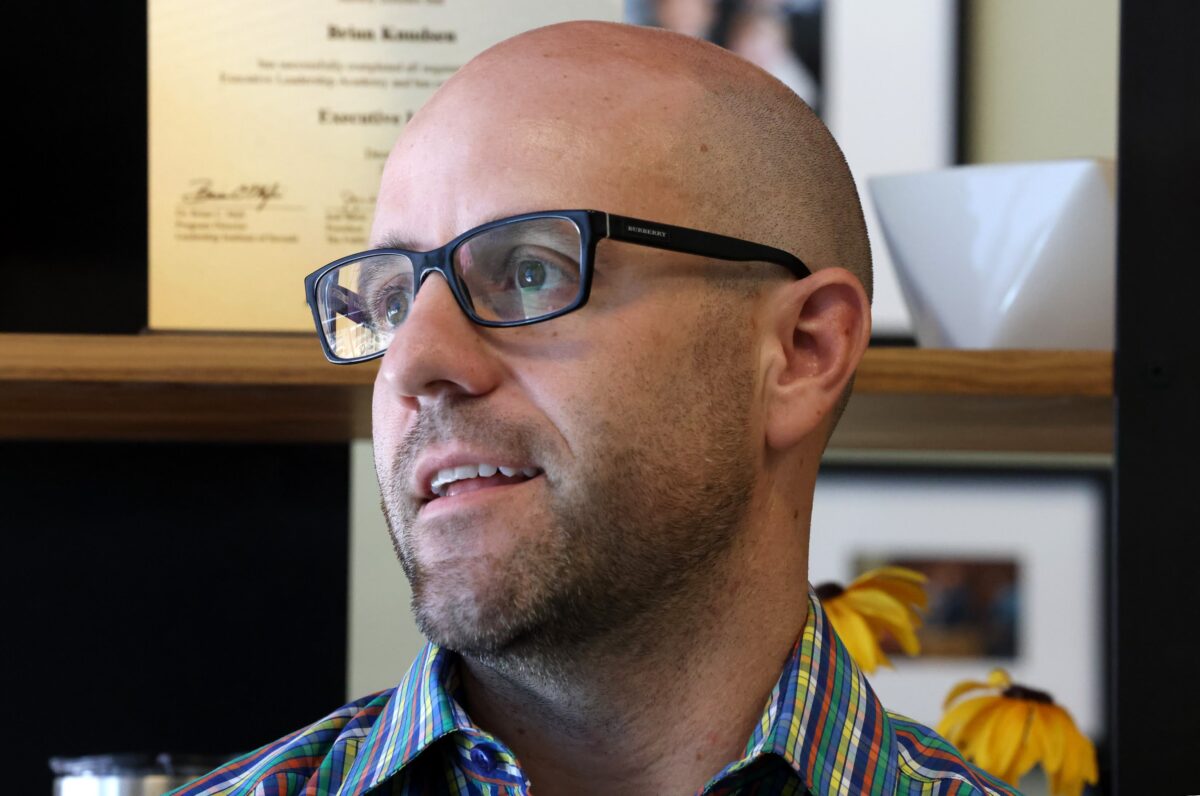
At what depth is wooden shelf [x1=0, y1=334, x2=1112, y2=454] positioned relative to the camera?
3.61 feet

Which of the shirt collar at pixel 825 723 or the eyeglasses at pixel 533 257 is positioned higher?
the eyeglasses at pixel 533 257

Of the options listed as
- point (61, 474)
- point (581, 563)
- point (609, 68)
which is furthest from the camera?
point (61, 474)

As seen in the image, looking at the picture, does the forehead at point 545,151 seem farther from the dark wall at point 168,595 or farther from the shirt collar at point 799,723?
the dark wall at point 168,595

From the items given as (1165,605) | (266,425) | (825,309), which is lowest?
(1165,605)

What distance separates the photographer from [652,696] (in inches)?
39.2

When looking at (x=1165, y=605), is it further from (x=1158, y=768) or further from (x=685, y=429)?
(x=685, y=429)

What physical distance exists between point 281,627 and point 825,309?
717 mm

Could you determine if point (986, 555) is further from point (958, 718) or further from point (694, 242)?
point (694, 242)

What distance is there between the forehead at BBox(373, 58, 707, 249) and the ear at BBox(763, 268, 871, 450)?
0.12 m

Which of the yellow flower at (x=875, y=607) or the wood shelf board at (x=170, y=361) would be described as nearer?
the wood shelf board at (x=170, y=361)

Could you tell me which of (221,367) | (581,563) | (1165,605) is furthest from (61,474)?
(1165,605)

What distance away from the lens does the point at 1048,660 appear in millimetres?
1603

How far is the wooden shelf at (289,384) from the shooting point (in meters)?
1.10

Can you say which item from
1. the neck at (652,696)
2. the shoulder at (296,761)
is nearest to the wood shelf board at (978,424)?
the neck at (652,696)
